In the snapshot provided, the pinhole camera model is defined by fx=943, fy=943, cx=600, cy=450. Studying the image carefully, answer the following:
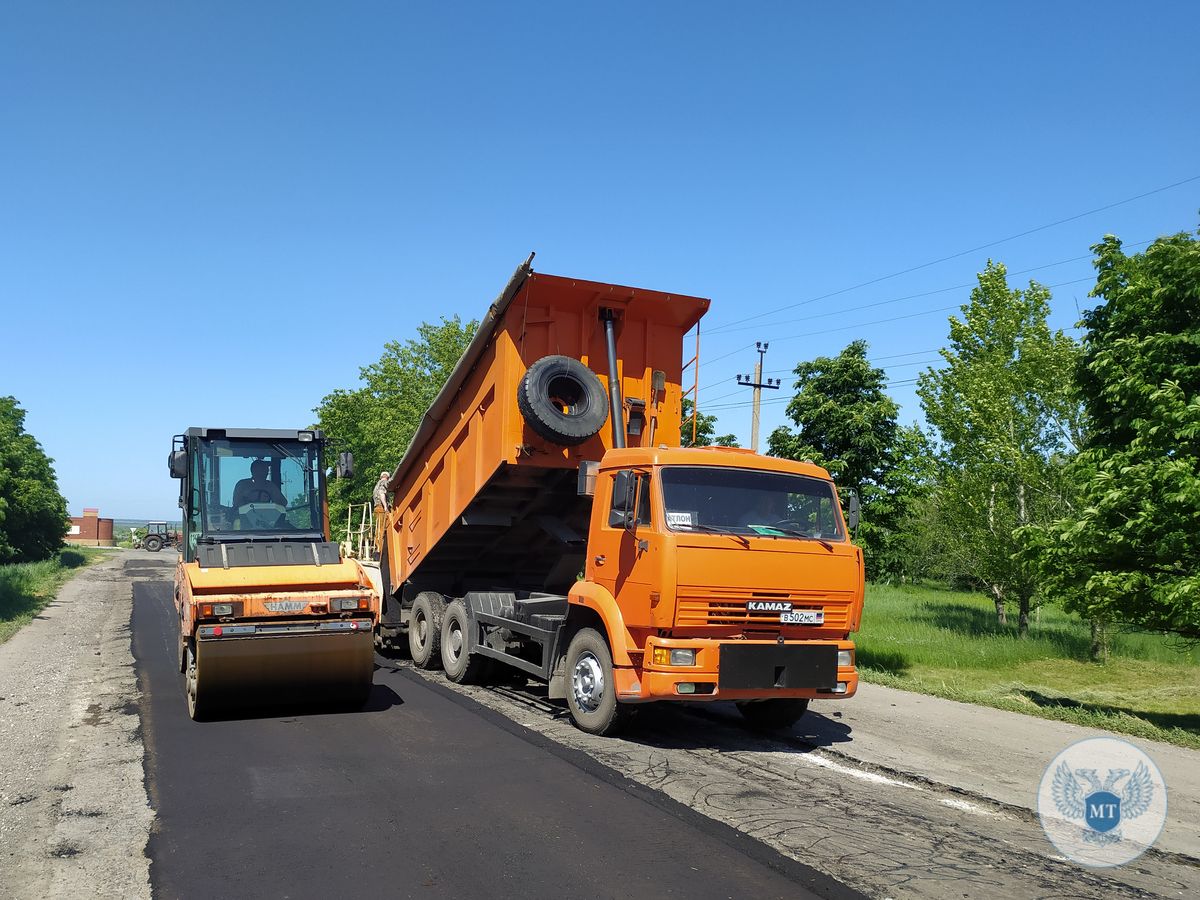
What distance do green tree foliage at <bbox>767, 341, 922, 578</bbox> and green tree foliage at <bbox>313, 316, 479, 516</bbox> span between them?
1320 centimetres

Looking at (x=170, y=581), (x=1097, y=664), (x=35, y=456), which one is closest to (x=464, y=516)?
(x=1097, y=664)

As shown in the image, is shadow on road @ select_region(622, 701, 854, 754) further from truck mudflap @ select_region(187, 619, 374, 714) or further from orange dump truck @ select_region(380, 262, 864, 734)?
truck mudflap @ select_region(187, 619, 374, 714)

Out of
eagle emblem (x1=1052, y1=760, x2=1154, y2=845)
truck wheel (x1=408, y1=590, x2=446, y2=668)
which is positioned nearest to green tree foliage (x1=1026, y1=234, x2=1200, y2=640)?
eagle emblem (x1=1052, y1=760, x2=1154, y2=845)

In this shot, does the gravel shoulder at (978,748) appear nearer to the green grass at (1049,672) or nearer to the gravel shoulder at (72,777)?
the green grass at (1049,672)

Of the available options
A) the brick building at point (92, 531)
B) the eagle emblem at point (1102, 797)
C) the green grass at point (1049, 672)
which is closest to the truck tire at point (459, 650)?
the green grass at point (1049, 672)

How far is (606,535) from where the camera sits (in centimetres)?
882

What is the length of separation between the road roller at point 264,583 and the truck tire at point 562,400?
2.34m

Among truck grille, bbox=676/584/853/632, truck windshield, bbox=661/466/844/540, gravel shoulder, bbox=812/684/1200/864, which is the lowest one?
gravel shoulder, bbox=812/684/1200/864

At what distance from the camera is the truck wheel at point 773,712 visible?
9219 mm

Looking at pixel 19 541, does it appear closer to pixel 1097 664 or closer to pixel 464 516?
pixel 464 516

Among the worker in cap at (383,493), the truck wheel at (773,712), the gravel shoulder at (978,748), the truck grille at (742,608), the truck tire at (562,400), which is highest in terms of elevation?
the truck tire at (562,400)

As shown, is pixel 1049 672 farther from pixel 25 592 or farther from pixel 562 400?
pixel 25 592

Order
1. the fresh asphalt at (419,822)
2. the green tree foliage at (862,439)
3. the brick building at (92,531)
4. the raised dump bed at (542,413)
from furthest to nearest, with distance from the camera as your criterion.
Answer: the brick building at (92,531) → the green tree foliage at (862,439) → the raised dump bed at (542,413) → the fresh asphalt at (419,822)

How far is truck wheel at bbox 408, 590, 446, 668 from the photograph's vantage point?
41.2ft
